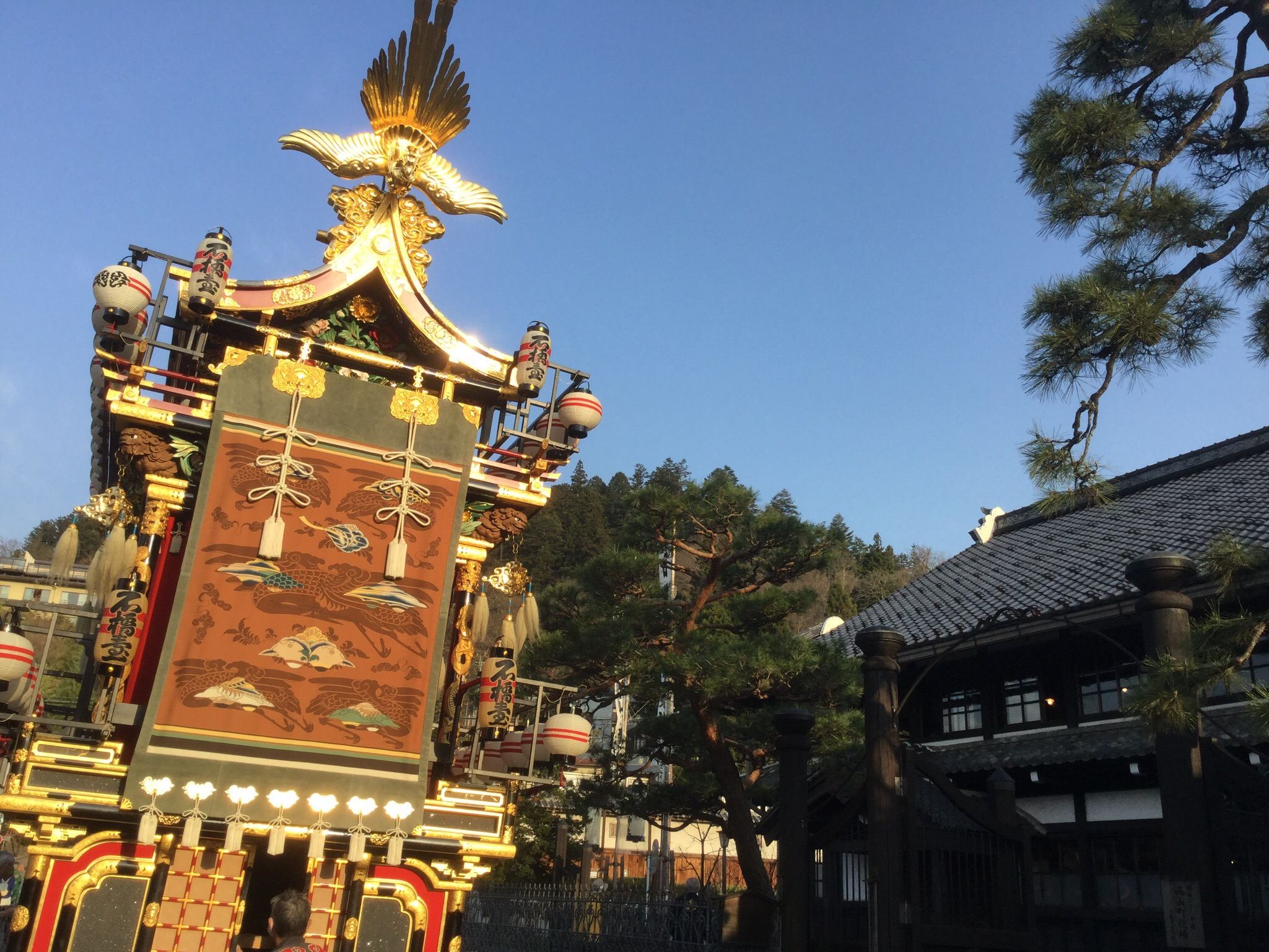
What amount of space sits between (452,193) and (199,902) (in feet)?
25.9

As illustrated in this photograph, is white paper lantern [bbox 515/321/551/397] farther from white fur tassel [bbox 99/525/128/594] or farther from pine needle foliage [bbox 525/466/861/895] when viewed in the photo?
pine needle foliage [bbox 525/466/861/895]

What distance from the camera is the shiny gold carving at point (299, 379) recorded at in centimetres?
970

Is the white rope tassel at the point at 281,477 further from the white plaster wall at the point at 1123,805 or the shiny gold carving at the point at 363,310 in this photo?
the white plaster wall at the point at 1123,805

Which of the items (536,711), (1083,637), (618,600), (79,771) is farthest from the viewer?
(618,600)

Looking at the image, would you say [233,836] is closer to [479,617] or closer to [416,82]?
[479,617]

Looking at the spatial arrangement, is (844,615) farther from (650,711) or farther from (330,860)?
(330,860)

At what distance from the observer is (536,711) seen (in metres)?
9.61

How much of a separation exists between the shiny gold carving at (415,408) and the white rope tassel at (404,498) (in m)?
0.04

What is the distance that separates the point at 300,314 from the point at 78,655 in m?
34.0

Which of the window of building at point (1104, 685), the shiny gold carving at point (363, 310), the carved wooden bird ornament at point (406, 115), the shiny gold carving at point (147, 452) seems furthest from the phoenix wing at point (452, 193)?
the window of building at point (1104, 685)

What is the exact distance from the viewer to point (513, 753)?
9.90 meters

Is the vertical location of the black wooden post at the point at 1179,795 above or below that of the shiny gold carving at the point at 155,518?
below

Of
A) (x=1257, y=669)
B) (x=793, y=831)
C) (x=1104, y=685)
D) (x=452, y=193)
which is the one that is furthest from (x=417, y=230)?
(x=1257, y=669)

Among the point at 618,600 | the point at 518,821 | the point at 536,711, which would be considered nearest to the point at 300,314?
the point at 536,711
